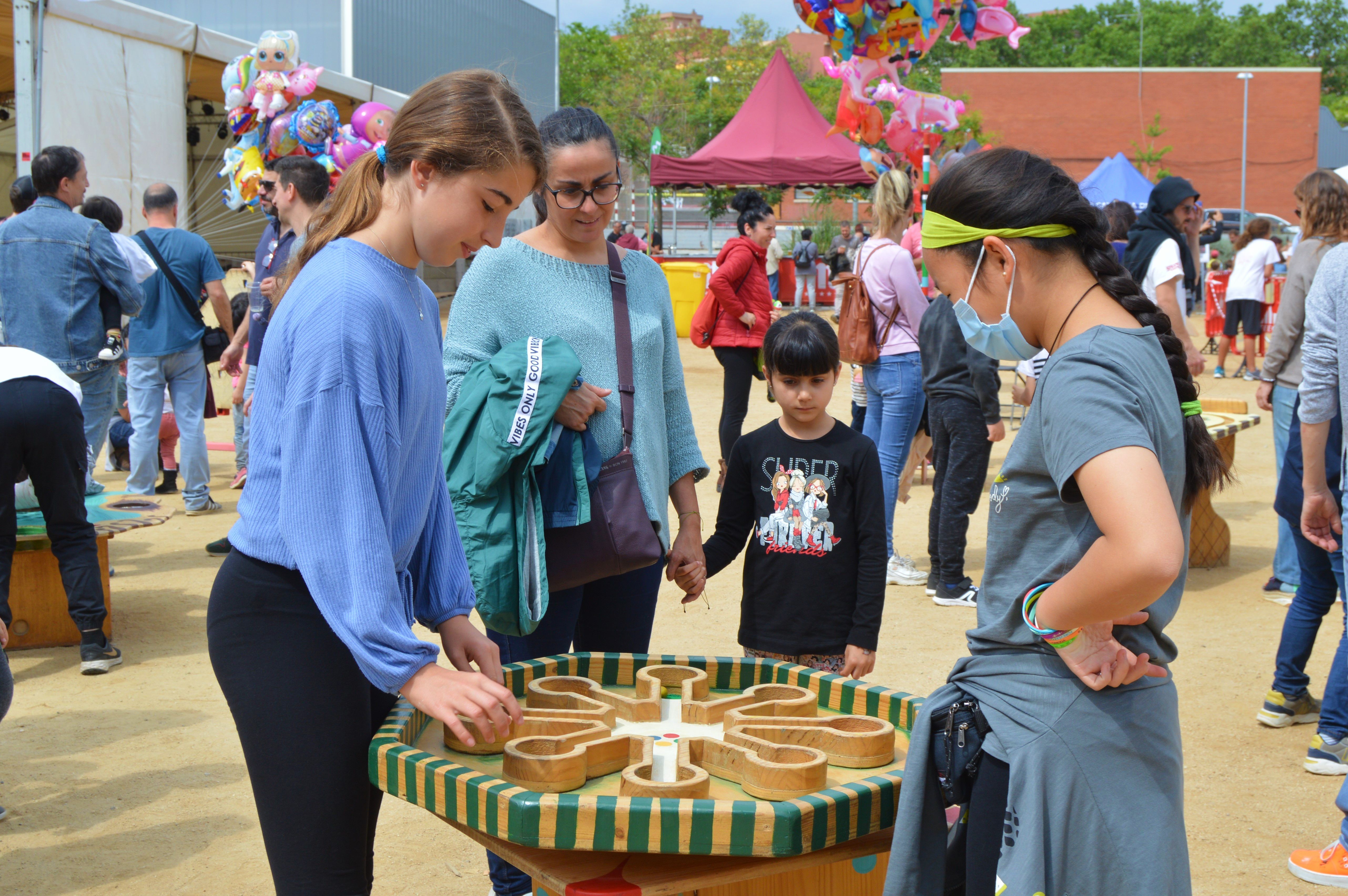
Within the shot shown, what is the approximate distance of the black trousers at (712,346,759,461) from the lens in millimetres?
8141

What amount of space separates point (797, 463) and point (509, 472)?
114 centimetres

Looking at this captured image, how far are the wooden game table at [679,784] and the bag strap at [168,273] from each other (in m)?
6.09

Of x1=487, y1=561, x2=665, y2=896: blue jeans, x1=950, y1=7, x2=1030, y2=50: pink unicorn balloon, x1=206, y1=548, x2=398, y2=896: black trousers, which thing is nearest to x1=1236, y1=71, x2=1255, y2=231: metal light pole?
x1=950, y1=7, x2=1030, y2=50: pink unicorn balloon

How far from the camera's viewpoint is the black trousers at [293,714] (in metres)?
1.81

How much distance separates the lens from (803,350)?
3.52 metres

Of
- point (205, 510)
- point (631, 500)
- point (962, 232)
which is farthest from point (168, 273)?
point (962, 232)

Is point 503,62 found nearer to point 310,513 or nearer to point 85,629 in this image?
point 310,513

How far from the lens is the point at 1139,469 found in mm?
1527

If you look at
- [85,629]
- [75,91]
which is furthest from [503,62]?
[75,91]

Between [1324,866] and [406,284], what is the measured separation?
3.01 metres

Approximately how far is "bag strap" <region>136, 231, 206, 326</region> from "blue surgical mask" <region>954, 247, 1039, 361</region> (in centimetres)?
663

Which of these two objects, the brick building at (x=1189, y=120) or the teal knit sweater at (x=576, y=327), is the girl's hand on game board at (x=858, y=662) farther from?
the brick building at (x=1189, y=120)

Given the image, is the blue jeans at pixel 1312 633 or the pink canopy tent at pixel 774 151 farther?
the pink canopy tent at pixel 774 151

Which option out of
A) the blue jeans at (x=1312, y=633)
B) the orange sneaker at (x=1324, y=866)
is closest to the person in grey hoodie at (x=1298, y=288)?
the blue jeans at (x=1312, y=633)
